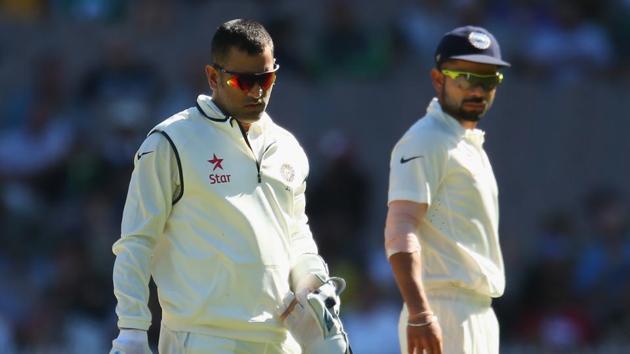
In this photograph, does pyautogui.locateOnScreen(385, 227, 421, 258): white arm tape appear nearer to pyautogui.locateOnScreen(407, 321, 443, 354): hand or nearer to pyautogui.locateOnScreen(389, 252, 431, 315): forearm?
pyautogui.locateOnScreen(389, 252, 431, 315): forearm

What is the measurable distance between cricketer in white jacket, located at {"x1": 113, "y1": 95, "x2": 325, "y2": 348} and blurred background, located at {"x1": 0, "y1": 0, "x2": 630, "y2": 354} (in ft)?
19.0

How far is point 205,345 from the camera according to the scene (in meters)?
5.57

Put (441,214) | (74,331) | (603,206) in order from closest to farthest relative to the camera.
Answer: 1. (441,214)
2. (74,331)
3. (603,206)

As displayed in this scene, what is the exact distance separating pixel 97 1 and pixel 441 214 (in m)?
8.26

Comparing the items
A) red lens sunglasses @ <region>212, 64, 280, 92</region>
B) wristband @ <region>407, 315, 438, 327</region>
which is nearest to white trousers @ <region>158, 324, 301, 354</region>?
wristband @ <region>407, 315, 438, 327</region>

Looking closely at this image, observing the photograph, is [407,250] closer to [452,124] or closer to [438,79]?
[452,124]

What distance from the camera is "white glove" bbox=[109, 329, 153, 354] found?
17.6ft

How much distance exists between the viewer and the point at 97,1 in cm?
1415

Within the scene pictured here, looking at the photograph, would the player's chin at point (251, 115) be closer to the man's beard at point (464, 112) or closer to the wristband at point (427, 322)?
the wristband at point (427, 322)

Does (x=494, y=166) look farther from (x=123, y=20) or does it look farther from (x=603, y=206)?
(x=123, y=20)

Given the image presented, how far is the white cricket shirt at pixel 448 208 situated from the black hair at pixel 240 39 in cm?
105

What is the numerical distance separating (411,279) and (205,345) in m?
1.09

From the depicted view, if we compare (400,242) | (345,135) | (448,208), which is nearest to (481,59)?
(448,208)

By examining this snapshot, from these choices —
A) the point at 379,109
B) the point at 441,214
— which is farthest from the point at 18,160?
the point at 441,214
